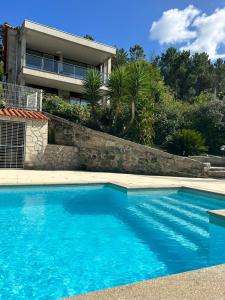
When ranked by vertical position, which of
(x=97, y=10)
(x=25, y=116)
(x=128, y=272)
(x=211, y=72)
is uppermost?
(x=211, y=72)

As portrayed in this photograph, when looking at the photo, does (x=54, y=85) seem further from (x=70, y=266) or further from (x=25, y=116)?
(x=70, y=266)

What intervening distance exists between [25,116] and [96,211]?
26.6ft

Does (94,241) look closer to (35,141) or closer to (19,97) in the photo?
(35,141)

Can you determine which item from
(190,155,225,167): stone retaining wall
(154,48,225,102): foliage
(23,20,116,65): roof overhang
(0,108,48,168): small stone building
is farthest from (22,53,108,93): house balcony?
(154,48,225,102): foliage


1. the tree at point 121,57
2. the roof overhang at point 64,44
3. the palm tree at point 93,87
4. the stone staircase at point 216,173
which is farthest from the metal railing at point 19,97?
the tree at point 121,57

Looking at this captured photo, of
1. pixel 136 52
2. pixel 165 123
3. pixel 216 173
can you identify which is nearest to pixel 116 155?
pixel 216 173

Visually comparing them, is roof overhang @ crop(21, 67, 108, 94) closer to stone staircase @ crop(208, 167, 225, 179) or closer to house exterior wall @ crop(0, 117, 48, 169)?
house exterior wall @ crop(0, 117, 48, 169)

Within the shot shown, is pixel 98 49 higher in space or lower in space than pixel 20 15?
lower

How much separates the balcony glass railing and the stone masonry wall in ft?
21.6

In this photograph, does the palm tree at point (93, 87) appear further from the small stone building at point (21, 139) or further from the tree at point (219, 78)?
the tree at point (219, 78)

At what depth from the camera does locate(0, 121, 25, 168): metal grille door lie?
49.3 feet

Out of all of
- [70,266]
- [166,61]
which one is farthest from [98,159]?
[166,61]

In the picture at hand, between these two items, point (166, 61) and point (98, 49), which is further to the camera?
point (166, 61)

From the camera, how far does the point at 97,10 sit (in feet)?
59.1
